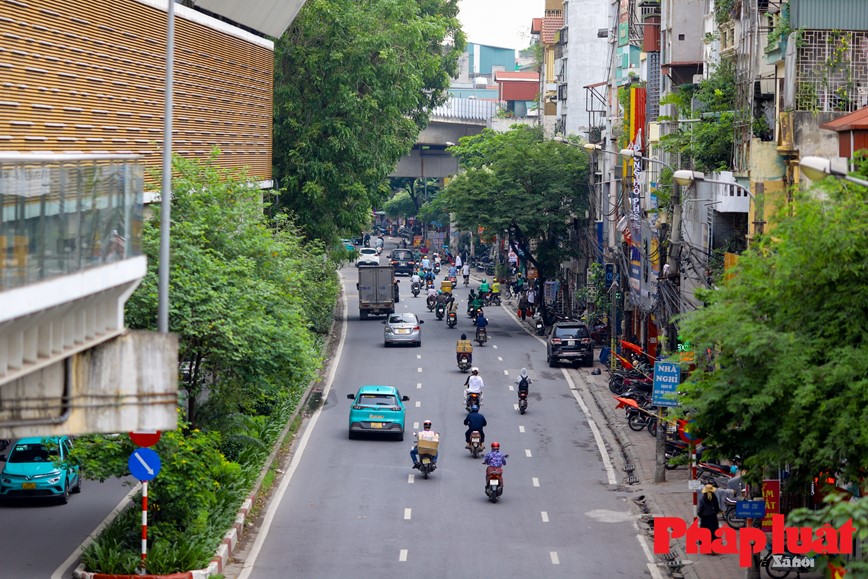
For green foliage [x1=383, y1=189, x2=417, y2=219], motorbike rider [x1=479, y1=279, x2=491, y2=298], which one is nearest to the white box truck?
motorbike rider [x1=479, y1=279, x2=491, y2=298]

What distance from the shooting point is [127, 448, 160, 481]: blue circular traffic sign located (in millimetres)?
21484

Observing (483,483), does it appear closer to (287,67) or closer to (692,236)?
(692,236)

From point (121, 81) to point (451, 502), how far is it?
39.9 feet

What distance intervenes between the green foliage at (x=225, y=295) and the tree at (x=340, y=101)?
21877 millimetres

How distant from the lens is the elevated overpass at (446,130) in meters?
94.9

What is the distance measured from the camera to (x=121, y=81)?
32.9 meters

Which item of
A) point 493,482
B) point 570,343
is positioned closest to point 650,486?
point 493,482

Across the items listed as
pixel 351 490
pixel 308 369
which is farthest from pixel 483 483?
pixel 308 369

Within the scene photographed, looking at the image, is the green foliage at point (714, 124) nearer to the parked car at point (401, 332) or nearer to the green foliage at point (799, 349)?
the parked car at point (401, 332)

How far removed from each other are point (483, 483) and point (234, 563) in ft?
28.7

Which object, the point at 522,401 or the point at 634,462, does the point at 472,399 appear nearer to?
the point at 522,401

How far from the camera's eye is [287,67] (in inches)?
2151

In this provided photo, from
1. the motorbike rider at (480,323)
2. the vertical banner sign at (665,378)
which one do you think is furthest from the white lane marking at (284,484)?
the vertical banner sign at (665,378)

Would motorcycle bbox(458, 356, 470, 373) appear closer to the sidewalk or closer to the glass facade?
the sidewalk
